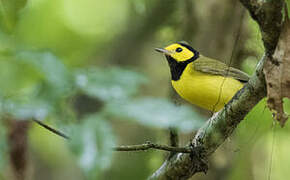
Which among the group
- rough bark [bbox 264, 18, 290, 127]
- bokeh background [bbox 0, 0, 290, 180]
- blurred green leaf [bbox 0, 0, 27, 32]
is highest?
blurred green leaf [bbox 0, 0, 27, 32]

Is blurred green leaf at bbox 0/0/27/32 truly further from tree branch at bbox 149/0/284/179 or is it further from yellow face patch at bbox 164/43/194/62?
yellow face patch at bbox 164/43/194/62

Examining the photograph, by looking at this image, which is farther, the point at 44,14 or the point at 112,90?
the point at 44,14

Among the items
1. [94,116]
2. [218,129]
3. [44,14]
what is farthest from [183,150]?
[44,14]

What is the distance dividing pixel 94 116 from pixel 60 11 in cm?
460

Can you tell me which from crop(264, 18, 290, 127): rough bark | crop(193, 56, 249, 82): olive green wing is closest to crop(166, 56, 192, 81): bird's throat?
crop(193, 56, 249, 82): olive green wing

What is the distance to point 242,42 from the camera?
4492 mm

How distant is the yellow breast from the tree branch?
79 cm

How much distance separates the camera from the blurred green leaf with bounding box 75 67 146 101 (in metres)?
2.22

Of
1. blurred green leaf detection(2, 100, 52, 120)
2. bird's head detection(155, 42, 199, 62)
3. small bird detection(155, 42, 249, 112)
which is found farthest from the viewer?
bird's head detection(155, 42, 199, 62)

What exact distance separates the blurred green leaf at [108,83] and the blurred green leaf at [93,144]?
295 mm

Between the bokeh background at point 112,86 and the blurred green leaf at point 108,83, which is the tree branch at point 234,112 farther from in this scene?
the blurred green leaf at point 108,83

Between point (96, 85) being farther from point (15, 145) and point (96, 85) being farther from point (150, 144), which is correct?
point (15, 145)

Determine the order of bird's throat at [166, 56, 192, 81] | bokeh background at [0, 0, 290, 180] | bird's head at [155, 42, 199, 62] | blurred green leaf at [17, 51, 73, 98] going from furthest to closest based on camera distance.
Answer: bird's head at [155, 42, 199, 62], bird's throat at [166, 56, 192, 81], blurred green leaf at [17, 51, 73, 98], bokeh background at [0, 0, 290, 180]

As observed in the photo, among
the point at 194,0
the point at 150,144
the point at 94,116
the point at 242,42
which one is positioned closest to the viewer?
the point at 94,116
